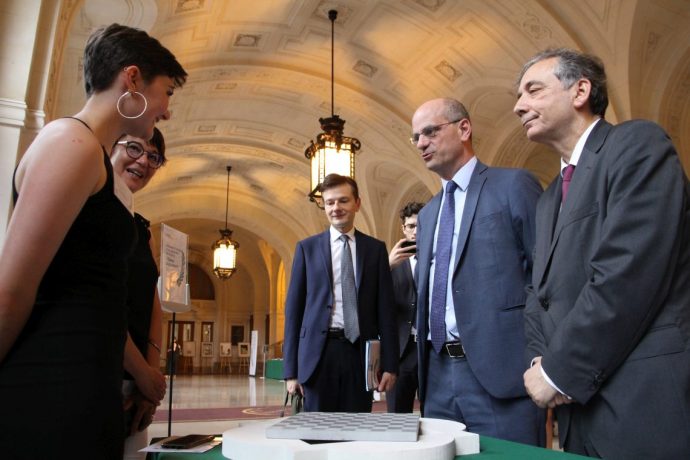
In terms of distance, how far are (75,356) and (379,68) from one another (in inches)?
408

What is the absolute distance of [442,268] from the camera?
8.27ft

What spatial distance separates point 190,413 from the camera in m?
8.73

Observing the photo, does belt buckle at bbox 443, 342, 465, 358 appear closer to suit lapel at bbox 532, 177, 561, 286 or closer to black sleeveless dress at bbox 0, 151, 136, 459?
suit lapel at bbox 532, 177, 561, 286

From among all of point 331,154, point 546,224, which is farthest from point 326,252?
point 331,154

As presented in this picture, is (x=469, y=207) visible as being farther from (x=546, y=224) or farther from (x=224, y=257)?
(x=224, y=257)

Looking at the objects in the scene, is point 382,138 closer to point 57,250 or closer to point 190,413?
point 190,413

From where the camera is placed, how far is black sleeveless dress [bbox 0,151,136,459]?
3.63 ft

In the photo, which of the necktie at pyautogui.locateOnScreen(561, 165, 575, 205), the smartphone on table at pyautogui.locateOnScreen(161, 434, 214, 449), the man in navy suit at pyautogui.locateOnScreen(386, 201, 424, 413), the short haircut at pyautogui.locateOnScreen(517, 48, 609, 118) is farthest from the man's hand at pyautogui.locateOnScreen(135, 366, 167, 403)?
the man in navy suit at pyautogui.locateOnScreen(386, 201, 424, 413)

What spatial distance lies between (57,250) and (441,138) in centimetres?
188

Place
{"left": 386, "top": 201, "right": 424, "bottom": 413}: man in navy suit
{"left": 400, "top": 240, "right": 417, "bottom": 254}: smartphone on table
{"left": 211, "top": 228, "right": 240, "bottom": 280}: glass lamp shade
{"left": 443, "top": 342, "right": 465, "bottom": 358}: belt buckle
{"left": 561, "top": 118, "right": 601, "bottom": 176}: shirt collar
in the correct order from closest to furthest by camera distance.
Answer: {"left": 561, "top": 118, "right": 601, "bottom": 176}: shirt collar < {"left": 443, "top": 342, "right": 465, "bottom": 358}: belt buckle < {"left": 400, "top": 240, "right": 417, "bottom": 254}: smartphone on table < {"left": 386, "top": 201, "right": 424, "bottom": 413}: man in navy suit < {"left": 211, "top": 228, "right": 240, "bottom": 280}: glass lamp shade

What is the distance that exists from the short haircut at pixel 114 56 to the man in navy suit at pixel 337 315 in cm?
201

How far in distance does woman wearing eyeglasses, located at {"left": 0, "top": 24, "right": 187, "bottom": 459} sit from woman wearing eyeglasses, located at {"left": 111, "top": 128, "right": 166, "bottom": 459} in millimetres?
425

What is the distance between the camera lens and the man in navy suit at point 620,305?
1512 millimetres

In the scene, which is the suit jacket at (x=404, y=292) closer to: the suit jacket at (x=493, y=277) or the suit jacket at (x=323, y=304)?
the suit jacket at (x=323, y=304)
